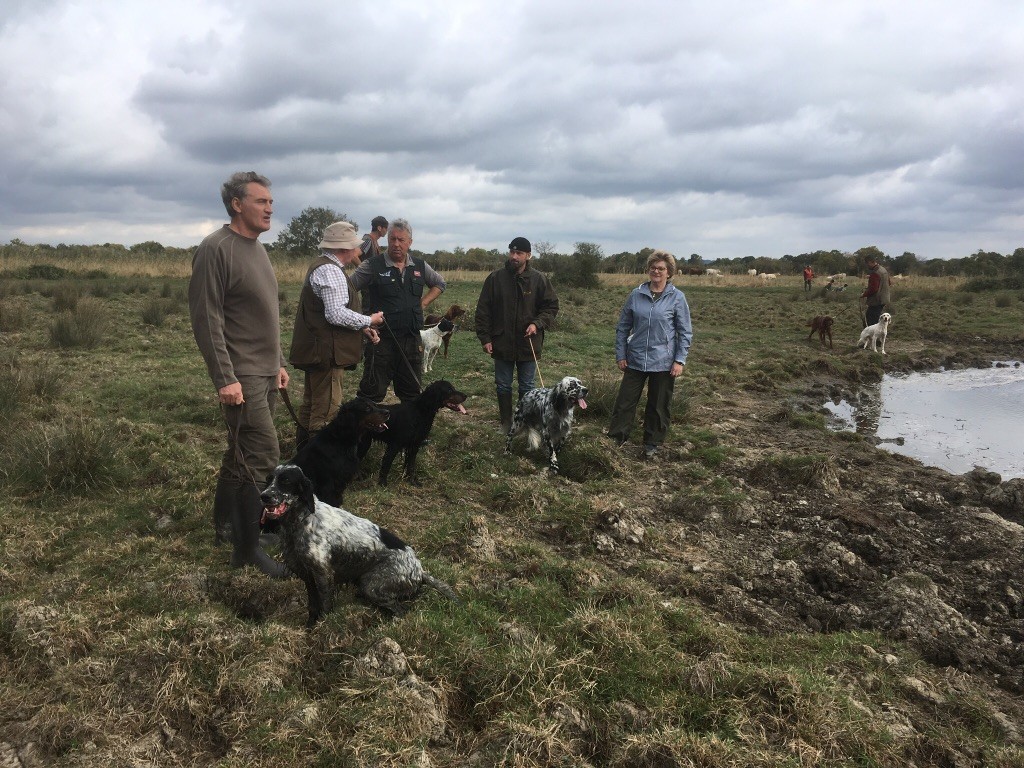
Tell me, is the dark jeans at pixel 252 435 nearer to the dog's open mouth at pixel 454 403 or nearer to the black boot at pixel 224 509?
the black boot at pixel 224 509

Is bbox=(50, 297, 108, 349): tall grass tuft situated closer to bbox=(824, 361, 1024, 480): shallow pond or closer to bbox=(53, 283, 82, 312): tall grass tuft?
bbox=(53, 283, 82, 312): tall grass tuft

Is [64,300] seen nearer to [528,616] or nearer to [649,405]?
[649,405]

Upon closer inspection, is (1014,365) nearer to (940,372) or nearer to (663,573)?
(940,372)

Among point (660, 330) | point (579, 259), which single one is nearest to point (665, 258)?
point (660, 330)

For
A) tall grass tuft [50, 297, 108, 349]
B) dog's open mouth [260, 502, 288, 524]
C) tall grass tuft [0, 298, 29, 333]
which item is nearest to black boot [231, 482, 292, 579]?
dog's open mouth [260, 502, 288, 524]

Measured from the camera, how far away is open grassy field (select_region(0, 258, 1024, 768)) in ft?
8.84

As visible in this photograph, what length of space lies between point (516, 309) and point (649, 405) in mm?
1857

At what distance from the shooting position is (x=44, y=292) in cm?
1811

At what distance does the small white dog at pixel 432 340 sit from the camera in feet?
38.1

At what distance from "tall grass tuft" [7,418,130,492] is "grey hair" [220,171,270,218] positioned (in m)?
2.90

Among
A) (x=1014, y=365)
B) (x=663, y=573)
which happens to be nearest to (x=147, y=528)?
(x=663, y=573)

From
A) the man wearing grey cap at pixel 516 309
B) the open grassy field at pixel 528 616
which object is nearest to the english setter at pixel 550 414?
the open grassy field at pixel 528 616

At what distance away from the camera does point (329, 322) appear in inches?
198

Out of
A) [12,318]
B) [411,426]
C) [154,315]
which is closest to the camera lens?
[411,426]
